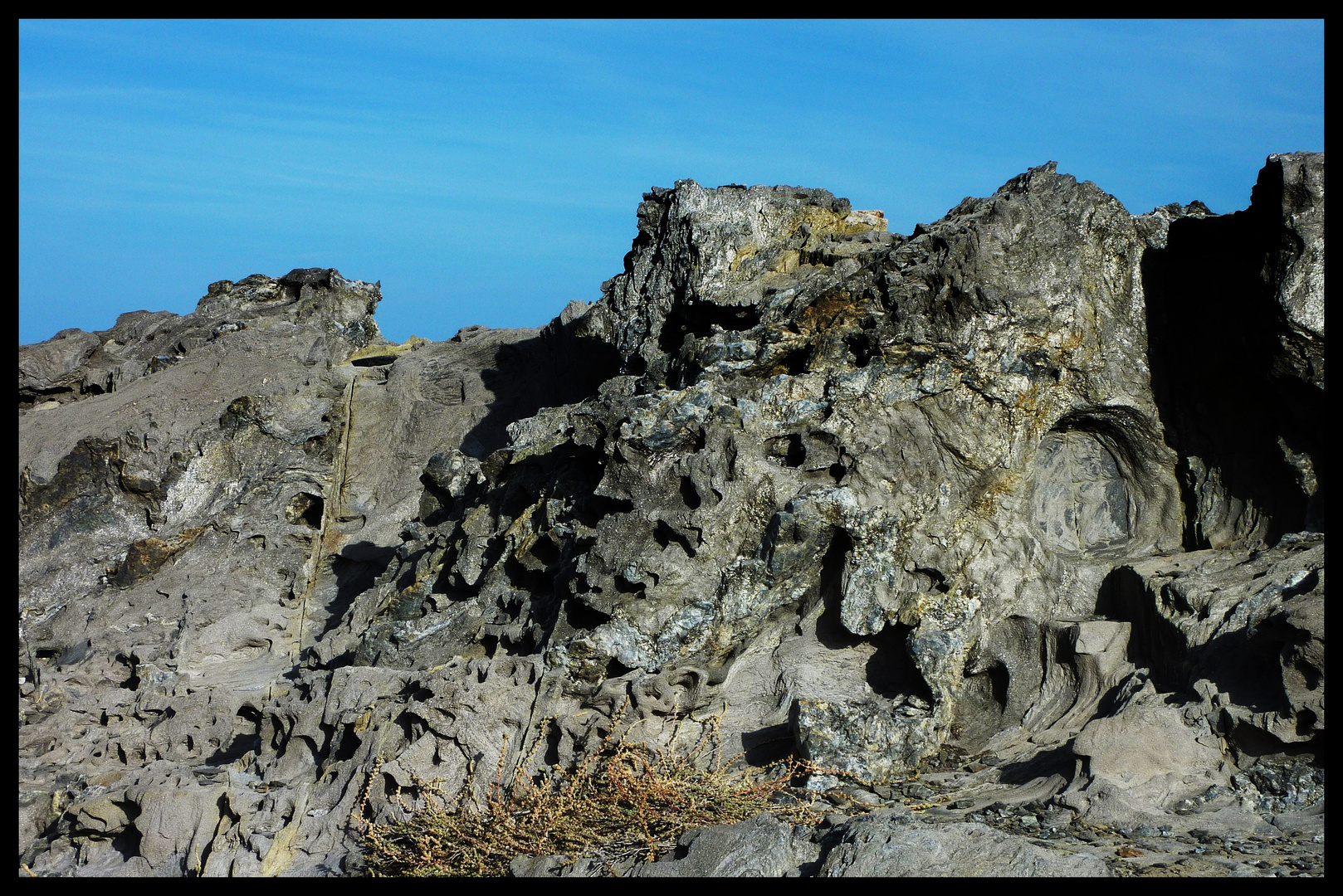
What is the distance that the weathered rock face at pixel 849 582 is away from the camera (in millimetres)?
8742

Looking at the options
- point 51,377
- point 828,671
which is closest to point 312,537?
point 51,377

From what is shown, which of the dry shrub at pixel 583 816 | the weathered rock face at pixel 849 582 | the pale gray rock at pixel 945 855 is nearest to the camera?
the pale gray rock at pixel 945 855

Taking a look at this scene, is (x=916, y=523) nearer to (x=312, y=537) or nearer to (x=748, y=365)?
(x=748, y=365)

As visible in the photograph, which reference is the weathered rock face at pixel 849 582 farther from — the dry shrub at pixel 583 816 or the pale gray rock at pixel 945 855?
the dry shrub at pixel 583 816

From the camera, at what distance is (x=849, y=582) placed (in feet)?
31.9

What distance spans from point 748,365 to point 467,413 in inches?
226

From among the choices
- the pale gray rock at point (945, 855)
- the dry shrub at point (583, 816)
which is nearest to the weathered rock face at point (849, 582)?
the pale gray rock at point (945, 855)

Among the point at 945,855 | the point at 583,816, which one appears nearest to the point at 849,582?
the point at 583,816

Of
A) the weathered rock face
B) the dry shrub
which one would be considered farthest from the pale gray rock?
the dry shrub

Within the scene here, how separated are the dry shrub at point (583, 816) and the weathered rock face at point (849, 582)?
0.99ft

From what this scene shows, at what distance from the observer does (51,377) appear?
54.5 feet

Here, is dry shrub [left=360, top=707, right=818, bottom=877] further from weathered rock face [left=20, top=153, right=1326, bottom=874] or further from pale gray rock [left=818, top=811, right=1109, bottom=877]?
pale gray rock [left=818, top=811, right=1109, bottom=877]

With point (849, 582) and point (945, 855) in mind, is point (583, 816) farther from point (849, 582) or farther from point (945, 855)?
point (849, 582)

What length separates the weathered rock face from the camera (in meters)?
8.74
